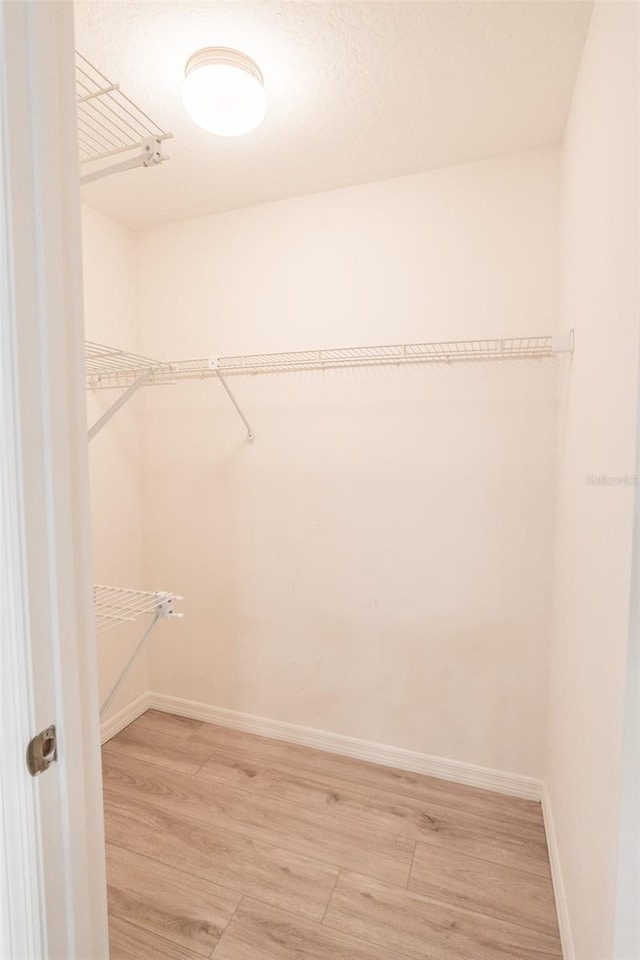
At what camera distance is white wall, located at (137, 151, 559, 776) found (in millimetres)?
1833

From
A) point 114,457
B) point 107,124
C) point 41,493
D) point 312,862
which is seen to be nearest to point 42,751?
point 41,493

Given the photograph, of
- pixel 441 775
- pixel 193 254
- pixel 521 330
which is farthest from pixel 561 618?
pixel 193 254

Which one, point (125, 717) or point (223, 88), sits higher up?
point (223, 88)

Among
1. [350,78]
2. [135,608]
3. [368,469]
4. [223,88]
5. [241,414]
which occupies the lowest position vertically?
[135,608]

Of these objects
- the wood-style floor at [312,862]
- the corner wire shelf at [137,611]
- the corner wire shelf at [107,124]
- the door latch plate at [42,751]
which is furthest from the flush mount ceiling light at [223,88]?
the wood-style floor at [312,862]

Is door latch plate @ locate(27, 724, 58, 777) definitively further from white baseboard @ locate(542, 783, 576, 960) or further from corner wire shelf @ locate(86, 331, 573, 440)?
white baseboard @ locate(542, 783, 576, 960)

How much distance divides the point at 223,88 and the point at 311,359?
0.98 m

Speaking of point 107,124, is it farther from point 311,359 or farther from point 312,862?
point 312,862

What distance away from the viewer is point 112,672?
90.7 inches

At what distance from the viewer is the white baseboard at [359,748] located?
1890 millimetres

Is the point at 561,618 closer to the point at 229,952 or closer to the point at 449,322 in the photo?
the point at 449,322

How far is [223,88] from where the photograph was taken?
130cm

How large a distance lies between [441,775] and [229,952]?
106 centimetres

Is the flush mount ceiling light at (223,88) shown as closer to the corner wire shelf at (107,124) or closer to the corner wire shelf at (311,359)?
the corner wire shelf at (107,124)
